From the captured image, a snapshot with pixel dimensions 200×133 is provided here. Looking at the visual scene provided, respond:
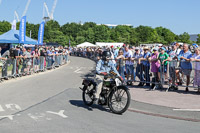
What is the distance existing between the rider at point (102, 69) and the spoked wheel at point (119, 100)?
0.48 meters

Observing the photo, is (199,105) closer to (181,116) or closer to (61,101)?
(181,116)

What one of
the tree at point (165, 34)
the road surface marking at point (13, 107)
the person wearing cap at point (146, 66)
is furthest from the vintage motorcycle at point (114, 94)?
the tree at point (165, 34)

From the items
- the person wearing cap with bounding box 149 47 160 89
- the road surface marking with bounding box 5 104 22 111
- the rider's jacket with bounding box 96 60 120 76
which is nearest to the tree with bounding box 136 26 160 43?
the person wearing cap with bounding box 149 47 160 89

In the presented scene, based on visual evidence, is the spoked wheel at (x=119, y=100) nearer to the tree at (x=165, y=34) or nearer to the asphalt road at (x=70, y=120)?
the asphalt road at (x=70, y=120)

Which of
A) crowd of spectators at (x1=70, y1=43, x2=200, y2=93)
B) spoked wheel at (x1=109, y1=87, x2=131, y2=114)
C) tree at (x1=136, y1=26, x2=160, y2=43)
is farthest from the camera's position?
tree at (x1=136, y1=26, x2=160, y2=43)

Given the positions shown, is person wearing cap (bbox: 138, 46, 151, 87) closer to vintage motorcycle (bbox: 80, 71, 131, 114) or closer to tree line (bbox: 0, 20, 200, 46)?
vintage motorcycle (bbox: 80, 71, 131, 114)

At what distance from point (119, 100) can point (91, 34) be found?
329 feet

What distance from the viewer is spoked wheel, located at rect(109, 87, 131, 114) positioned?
22.9ft

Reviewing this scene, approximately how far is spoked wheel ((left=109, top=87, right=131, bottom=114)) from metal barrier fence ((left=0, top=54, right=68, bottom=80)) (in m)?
7.78

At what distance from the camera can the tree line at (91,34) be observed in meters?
102

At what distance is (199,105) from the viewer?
26.3ft

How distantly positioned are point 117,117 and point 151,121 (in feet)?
2.79

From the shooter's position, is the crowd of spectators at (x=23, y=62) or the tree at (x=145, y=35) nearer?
the crowd of spectators at (x=23, y=62)

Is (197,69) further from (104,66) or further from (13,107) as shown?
(13,107)
